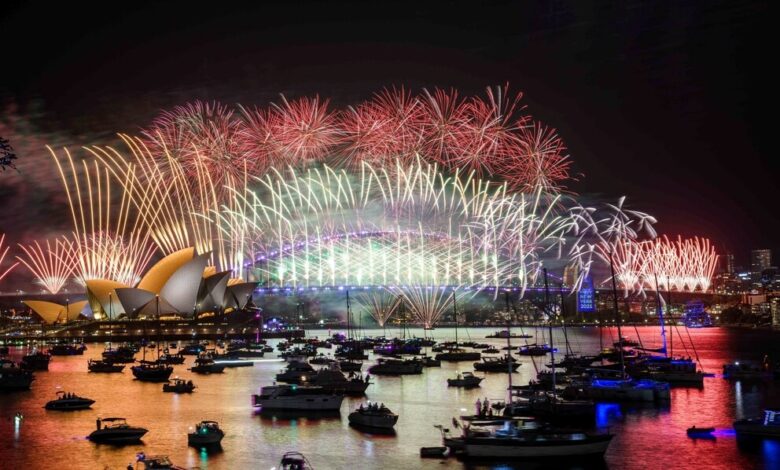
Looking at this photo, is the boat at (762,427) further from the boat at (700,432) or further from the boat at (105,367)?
the boat at (105,367)

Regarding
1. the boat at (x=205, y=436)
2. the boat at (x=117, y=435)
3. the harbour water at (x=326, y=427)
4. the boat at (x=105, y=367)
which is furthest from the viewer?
the boat at (x=105, y=367)

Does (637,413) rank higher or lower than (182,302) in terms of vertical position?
lower

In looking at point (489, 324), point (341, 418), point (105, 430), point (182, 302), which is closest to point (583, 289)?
point (489, 324)

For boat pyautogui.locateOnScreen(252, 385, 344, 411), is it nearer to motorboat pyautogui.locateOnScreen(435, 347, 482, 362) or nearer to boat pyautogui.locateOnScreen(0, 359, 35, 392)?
boat pyautogui.locateOnScreen(0, 359, 35, 392)

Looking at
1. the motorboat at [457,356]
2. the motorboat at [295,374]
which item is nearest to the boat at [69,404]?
the motorboat at [295,374]

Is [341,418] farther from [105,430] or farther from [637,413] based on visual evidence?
[637,413]

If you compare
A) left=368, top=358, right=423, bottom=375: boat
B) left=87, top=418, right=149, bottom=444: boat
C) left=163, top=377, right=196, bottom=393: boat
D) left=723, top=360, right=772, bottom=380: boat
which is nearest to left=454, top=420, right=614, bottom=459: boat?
left=87, top=418, right=149, bottom=444: boat
